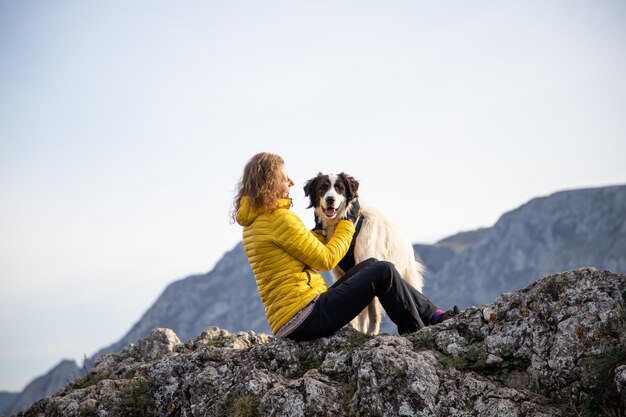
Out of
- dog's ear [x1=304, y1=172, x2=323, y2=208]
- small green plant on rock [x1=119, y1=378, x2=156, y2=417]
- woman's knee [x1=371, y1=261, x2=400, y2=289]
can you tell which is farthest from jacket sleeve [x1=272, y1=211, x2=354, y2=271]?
small green plant on rock [x1=119, y1=378, x2=156, y2=417]

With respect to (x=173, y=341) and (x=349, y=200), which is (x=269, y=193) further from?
(x=173, y=341)

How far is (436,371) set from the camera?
6594 millimetres

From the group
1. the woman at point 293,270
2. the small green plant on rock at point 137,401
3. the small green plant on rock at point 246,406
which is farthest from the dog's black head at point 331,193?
the small green plant on rock at point 137,401

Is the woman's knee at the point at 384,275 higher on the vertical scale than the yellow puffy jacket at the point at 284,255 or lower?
lower

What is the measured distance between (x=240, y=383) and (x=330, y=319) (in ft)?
4.15

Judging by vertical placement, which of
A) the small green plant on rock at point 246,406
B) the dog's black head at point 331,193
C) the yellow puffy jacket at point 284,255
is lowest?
the small green plant on rock at point 246,406

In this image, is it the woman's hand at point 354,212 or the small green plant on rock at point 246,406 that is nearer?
the small green plant on rock at point 246,406

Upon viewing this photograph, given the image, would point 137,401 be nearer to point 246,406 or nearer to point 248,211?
point 246,406

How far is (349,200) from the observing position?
31.6ft

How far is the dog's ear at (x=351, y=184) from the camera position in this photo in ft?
31.2

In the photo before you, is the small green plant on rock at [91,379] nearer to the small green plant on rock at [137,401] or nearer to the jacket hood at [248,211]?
the small green plant on rock at [137,401]

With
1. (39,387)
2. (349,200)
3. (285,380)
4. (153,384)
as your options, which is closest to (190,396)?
(153,384)

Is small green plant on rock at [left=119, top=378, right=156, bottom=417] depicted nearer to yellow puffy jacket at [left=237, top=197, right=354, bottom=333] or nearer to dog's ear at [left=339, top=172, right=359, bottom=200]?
yellow puffy jacket at [left=237, top=197, right=354, bottom=333]

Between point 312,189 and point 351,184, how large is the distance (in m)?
0.62
